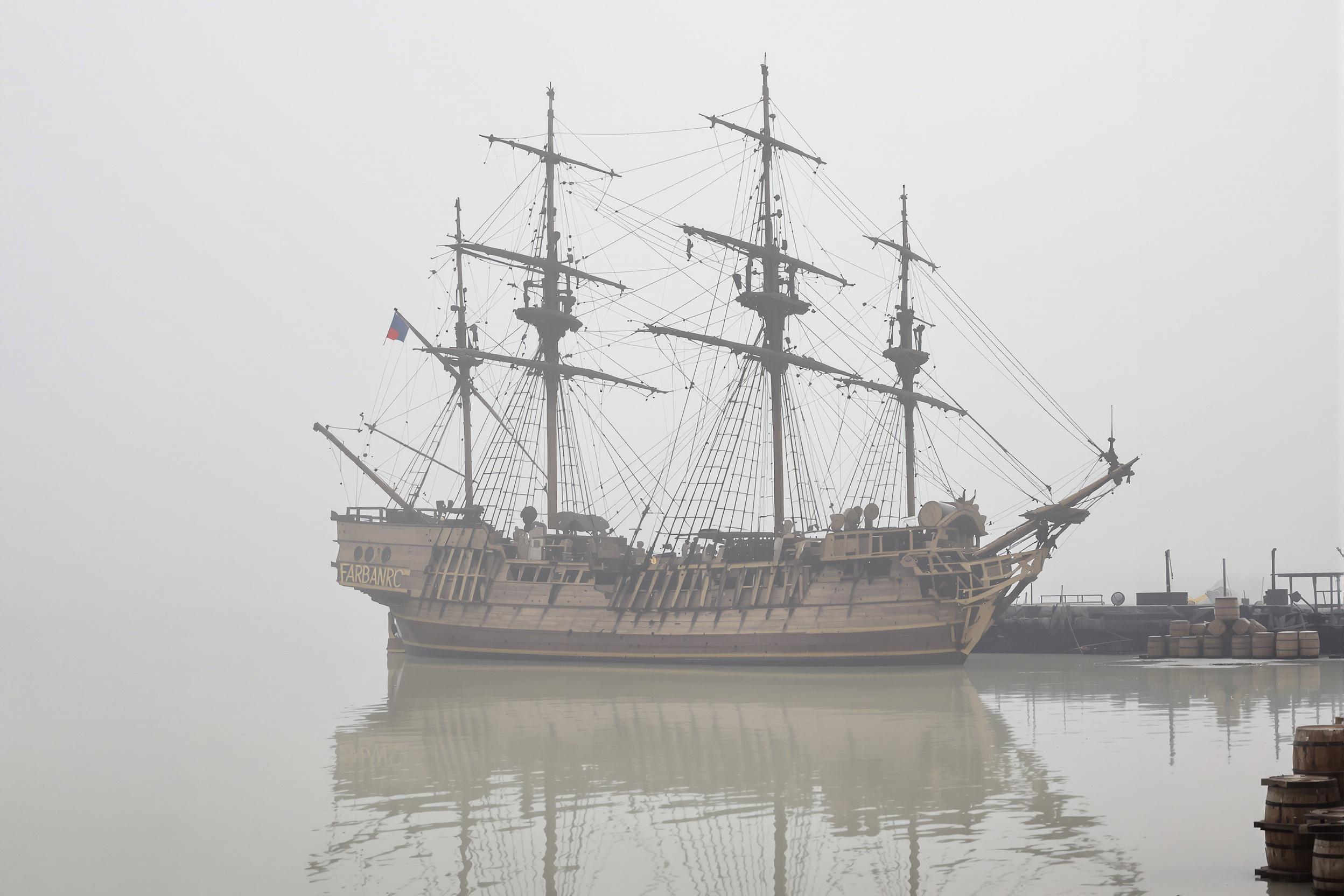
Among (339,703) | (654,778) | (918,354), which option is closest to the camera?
(654,778)

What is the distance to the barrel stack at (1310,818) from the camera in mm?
8422

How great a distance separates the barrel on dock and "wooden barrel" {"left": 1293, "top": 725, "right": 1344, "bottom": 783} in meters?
33.8

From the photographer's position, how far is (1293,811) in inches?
353

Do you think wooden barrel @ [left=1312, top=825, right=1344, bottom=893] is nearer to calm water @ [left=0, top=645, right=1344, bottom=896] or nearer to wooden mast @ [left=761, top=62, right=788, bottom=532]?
calm water @ [left=0, top=645, right=1344, bottom=896]

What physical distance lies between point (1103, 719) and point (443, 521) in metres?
32.0

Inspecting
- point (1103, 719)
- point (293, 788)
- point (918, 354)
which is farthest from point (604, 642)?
point (293, 788)

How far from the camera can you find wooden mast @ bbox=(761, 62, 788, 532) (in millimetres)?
43719

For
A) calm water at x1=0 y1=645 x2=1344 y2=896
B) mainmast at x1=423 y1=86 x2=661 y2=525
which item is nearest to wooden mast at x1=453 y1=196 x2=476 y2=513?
mainmast at x1=423 y1=86 x2=661 y2=525

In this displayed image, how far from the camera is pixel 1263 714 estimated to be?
21594 mm

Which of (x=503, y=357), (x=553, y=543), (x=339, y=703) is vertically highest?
(x=503, y=357)

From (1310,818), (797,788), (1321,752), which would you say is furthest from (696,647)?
(1310,818)

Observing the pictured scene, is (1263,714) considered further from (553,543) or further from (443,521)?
(443,521)

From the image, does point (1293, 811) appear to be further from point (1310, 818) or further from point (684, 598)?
point (684, 598)

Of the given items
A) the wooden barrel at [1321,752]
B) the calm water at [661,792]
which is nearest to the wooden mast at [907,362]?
the calm water at [661,792]
